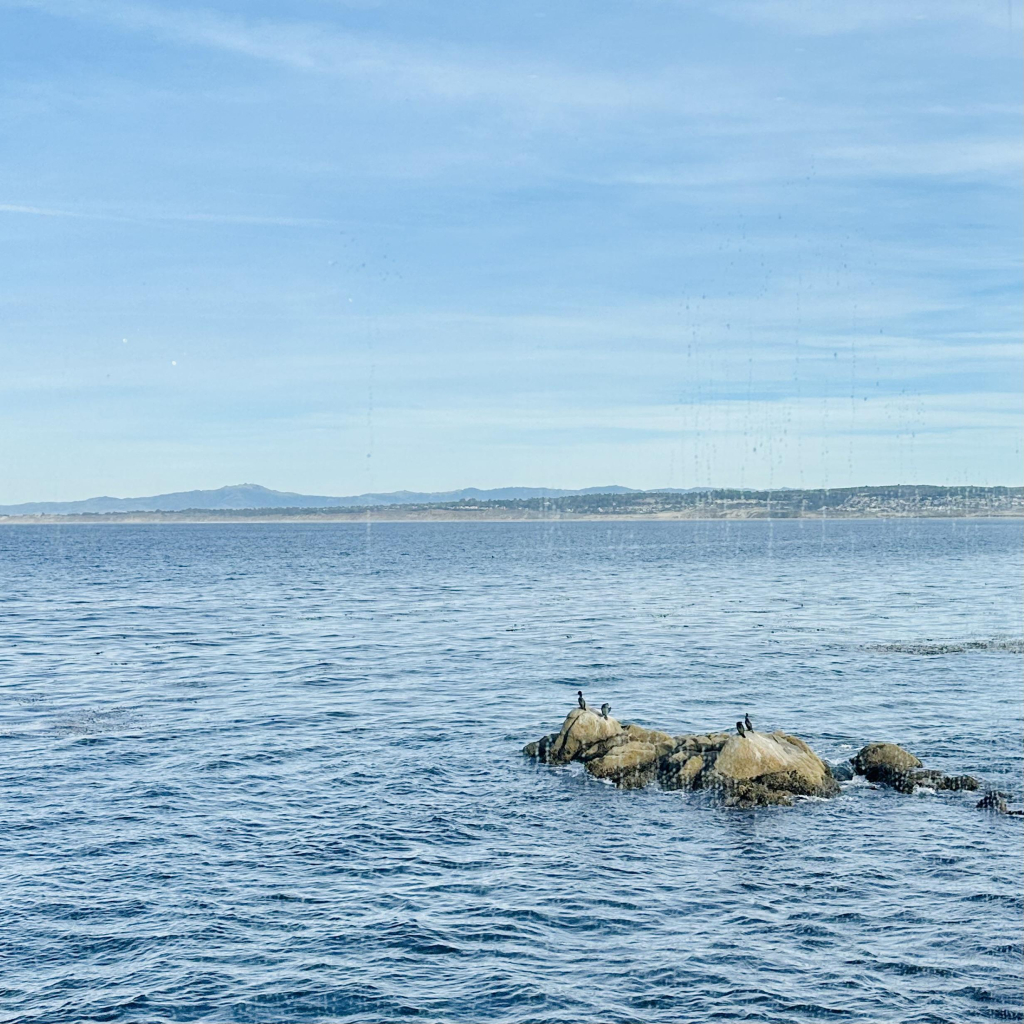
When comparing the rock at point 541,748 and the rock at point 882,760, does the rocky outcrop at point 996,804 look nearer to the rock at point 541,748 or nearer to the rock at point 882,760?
the rock at point 882,760

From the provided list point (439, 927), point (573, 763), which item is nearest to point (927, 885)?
point (439, 927)

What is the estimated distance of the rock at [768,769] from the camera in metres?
38.8

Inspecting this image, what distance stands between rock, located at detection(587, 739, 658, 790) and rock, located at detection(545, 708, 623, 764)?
1492 mm

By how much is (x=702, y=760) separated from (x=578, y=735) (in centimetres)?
607

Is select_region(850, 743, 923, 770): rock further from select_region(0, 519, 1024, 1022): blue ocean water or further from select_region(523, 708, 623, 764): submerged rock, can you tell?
select_region(523, 708, 623, 764): submerged rock

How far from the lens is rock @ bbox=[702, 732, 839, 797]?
3881 centimetres

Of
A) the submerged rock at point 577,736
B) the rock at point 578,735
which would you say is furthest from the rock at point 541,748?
the rock at point 578,735

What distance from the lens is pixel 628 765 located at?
1640 inches

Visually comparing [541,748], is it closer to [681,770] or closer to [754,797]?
[681,770]

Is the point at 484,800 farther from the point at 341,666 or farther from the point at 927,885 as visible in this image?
the point at 341,666

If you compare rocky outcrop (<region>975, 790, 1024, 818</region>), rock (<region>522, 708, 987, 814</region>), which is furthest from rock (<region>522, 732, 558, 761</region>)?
rocky outcrop (<region>975, 790, 1024, 818</region>)

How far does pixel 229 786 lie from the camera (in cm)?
4075

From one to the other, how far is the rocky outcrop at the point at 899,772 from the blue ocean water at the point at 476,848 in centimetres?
97

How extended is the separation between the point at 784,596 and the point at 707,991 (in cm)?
9620
